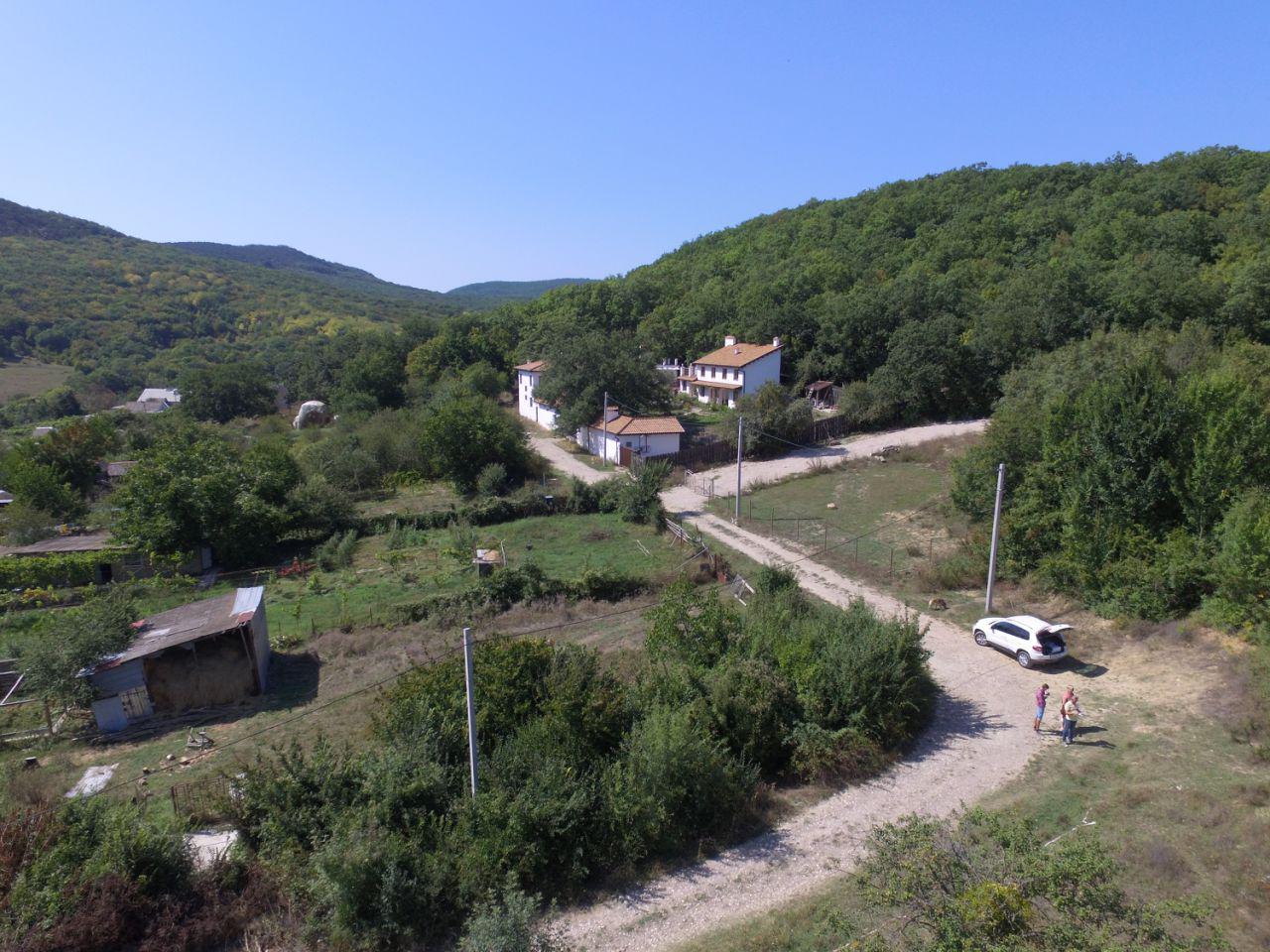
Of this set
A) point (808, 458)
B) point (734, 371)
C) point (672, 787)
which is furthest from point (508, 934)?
point (734, 371)

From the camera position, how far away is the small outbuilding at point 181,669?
16.4 metres

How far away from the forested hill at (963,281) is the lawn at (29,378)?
164 ft

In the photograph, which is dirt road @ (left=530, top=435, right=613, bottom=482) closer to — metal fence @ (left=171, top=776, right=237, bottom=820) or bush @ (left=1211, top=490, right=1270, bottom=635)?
metal fence @ (left=171, top=776, right=237, bottom=820)

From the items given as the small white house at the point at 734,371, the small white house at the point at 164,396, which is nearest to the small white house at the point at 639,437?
the small white house at the point at 734,371

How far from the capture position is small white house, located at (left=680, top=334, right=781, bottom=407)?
2050 inches

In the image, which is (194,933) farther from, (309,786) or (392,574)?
(392,574)

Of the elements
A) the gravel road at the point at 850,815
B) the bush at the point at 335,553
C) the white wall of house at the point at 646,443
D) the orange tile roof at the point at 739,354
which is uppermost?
the orange tile roof at the point at 739,354

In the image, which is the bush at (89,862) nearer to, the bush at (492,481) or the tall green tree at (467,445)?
the bush at (492,481)

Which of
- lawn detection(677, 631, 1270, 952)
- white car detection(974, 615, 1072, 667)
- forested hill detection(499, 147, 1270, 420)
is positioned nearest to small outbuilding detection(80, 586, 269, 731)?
lawn detection(677, 631, 1270, 952)

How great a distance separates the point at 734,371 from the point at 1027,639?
3775cm

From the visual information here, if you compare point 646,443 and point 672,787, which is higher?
point 646,443

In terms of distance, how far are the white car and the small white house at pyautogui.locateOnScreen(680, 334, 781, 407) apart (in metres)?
33.9

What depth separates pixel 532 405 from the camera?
5641cm

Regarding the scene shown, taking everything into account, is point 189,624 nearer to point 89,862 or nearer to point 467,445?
point 89,862
